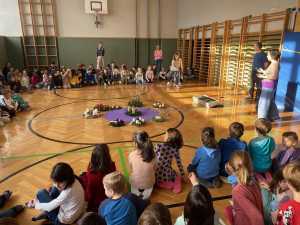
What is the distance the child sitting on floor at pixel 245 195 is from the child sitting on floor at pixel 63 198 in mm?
1377

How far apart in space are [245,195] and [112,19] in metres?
12.3

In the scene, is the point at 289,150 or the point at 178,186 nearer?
the point at 289,150

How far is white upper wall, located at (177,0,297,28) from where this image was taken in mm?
7031

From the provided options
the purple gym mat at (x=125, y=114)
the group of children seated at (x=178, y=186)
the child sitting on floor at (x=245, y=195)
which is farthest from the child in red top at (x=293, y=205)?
the purple gym mat at (x=125, y=114)

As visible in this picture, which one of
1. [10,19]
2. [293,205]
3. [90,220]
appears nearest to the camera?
[90,220]

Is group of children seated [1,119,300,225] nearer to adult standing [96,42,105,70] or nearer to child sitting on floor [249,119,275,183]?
child sitting on floor [249,119,275,183]

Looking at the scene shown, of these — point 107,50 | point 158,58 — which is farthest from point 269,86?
point 107,50

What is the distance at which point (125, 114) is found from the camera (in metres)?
6.22

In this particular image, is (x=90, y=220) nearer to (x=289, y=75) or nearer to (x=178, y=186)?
(x=178, y=186)

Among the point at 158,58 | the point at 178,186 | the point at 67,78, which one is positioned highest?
the point at 158,58

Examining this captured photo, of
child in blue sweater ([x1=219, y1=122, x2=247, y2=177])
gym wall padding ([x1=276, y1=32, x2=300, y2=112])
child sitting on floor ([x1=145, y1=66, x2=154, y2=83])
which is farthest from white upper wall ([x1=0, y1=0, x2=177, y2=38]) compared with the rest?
child in blue sweater ([x1=219, y1=122, x2=247, y2=177])

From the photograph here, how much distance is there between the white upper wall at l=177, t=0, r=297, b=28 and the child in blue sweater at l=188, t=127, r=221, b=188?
5201 millimetres

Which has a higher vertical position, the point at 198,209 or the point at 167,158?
the point at 198,209

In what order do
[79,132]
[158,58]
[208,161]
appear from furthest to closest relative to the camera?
[158,58] → [79,132] → [208,161]
